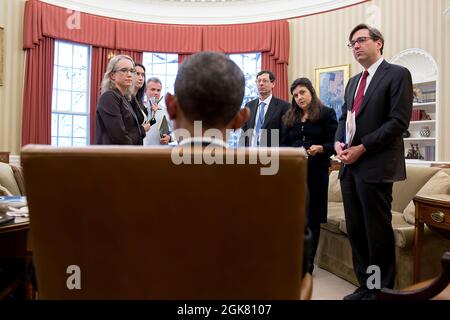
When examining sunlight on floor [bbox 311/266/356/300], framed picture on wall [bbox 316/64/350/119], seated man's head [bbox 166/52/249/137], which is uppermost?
framed picture on wall [bbox 316/64/350/119]

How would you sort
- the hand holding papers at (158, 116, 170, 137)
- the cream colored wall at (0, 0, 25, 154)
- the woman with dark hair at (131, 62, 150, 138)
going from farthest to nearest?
the cream colored wall at (0, 0, 25, 154)
the hand holding papers at (158, 116, 170, 137)
the woman with dark hair at (131, 62, 150, 138)

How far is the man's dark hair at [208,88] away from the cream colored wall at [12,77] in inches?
256

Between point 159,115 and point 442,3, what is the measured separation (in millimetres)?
5048

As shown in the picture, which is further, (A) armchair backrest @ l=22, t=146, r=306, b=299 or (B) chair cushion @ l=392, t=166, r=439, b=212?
(B) chair cushion @ l=392, t=166, r=439, b=212

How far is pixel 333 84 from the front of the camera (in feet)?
23.2

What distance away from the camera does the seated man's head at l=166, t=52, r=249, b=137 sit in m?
1.00

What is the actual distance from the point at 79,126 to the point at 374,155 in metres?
6.24

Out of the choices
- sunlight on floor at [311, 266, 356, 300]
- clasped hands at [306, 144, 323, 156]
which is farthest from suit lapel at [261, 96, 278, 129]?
sunlight on floor at [311, 266, 356, 300]

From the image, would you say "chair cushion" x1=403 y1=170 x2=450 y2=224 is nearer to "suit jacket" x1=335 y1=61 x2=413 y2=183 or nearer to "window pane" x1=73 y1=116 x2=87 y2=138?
"suit jacket" x1=335 y1=61 x2=413 y2=183

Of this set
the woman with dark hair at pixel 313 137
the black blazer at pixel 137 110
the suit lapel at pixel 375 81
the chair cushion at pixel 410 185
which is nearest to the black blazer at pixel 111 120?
the black blazer at pixel 137 110

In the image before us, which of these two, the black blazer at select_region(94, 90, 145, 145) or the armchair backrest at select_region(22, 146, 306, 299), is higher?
the black blazer at select_region(94, 90, 145, 145)

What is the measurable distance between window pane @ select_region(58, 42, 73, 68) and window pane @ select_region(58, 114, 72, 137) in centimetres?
99

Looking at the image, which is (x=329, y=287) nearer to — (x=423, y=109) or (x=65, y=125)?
(x=423, y=109)
